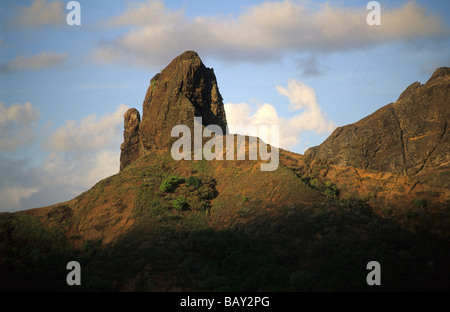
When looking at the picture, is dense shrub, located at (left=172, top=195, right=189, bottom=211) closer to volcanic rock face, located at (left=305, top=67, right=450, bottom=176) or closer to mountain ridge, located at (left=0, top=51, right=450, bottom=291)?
mountain ridge, located at (left=0, top=51, right=450, bottom=291)

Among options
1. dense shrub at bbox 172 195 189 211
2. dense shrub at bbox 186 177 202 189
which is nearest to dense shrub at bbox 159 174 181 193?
dense shrub at bbox 186 177 202 189

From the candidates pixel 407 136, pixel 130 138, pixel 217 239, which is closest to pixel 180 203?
pixel 217 239

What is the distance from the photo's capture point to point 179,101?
201 feet

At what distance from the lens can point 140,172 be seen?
5547 cm

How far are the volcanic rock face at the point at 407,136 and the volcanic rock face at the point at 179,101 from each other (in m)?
36.7

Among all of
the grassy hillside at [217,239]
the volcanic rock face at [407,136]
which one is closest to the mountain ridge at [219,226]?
the grassy hillside at [217,239]

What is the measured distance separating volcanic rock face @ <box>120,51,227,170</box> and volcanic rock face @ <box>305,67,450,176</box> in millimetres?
36671

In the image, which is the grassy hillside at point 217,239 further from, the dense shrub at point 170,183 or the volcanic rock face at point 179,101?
the volcanic rock face at point 179,101
